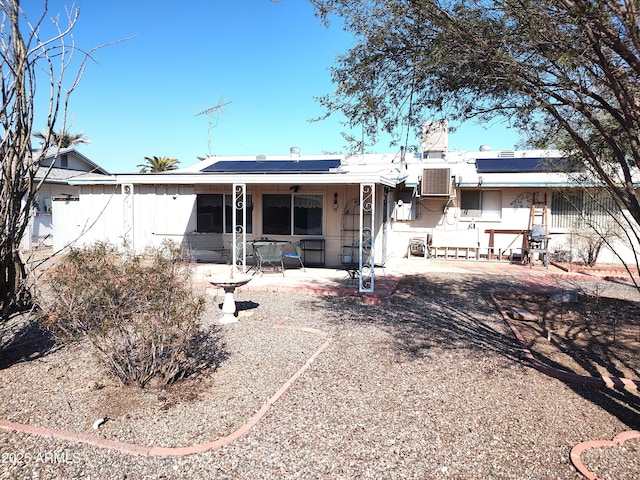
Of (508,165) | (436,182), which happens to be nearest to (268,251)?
(436,182)

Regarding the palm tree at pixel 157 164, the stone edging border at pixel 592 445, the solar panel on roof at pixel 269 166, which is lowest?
the stone edging border at pixel 592 445

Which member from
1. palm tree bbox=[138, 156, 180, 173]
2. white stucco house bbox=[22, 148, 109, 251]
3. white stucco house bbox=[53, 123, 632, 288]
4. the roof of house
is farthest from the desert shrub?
palm tree bbox=[138, 156, 180, 173]

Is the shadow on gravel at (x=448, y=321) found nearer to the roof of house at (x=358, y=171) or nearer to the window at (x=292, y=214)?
the roof of house at (x=358, y=171)

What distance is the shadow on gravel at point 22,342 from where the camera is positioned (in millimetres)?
4968

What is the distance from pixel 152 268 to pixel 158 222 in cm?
987

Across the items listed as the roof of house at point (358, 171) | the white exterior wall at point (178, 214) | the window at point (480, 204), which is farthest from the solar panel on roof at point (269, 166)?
the window at point (480, 204)

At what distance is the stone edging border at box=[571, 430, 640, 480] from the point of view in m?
2.94

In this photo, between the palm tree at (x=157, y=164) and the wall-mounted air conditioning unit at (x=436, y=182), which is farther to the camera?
the palm tree at (x=157, y=164)

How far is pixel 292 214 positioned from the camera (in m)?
12.3

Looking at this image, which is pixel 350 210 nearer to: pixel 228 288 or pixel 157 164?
pixel 228 288

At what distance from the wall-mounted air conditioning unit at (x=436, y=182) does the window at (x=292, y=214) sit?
3.76 m

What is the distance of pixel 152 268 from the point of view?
14.1 feet

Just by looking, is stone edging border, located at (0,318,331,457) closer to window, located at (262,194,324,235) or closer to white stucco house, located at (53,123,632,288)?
white stucco house, located at (53,123,632,288)

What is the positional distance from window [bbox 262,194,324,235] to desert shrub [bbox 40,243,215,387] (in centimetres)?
787
